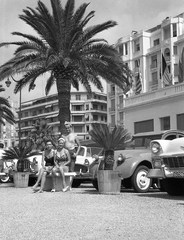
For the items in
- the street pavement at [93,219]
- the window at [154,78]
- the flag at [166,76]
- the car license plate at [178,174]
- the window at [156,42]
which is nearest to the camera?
the street pavement at [93,219]

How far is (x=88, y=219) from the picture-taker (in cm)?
588

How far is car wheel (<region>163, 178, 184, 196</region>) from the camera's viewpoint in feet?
30.0

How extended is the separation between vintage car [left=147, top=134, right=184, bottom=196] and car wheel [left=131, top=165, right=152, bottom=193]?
0.94 m

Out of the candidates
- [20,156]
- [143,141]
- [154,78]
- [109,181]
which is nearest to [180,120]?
[20,156]

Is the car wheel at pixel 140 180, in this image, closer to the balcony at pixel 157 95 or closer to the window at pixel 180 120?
the balcony at pixel 157 95

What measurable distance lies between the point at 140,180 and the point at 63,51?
34.2ft

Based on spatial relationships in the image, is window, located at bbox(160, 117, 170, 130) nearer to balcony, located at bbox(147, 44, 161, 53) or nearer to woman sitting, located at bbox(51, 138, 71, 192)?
woman sitting, located at bbox(51, 138, 71, 192)

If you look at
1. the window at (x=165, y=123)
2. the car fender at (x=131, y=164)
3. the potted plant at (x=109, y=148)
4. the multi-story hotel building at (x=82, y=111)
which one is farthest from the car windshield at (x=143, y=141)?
the multi-story hotel building at (x=82, y=111)

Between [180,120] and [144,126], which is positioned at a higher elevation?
[180,120]

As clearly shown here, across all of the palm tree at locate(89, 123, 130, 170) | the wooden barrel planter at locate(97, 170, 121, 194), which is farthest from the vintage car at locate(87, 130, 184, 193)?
the wooden barrel planter at locate(97, 170, 121, 194)

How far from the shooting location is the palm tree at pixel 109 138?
32.6ft

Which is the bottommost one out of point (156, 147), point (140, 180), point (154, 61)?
point (140, 180)

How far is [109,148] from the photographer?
10.0 meters

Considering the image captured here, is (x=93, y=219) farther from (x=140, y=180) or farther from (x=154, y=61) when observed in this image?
(x=154, y=61)
